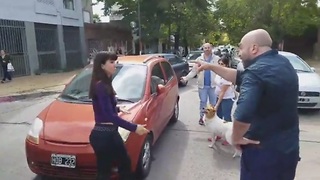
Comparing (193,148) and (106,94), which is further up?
(106,94)

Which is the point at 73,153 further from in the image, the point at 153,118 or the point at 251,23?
the point at 251,23

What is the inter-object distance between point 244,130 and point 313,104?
19.9ft

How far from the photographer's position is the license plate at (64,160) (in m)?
3.29

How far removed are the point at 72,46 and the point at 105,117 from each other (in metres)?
21.0

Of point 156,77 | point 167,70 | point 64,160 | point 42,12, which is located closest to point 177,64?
point 167,70

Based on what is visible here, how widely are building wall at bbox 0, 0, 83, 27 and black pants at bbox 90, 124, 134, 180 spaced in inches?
564

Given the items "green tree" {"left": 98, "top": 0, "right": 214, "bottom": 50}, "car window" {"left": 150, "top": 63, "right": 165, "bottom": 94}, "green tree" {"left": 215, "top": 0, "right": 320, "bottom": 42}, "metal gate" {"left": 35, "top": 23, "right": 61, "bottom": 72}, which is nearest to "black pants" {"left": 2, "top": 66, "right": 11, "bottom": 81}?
"metal gate" {"left": 35, "top": 23, "right": 61, "bottom": 72}

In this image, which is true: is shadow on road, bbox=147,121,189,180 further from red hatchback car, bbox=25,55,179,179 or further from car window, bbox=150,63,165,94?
car window, bbox=150,63,165,94

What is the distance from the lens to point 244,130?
2.01 metres

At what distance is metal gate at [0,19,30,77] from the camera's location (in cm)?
1513

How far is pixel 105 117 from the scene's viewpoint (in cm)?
285

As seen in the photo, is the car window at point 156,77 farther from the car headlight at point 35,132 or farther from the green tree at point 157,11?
the green tree at point 157,11

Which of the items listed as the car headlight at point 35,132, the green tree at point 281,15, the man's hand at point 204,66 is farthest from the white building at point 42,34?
the man's hand at point 204,66

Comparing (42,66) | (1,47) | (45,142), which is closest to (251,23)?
(42,66)
